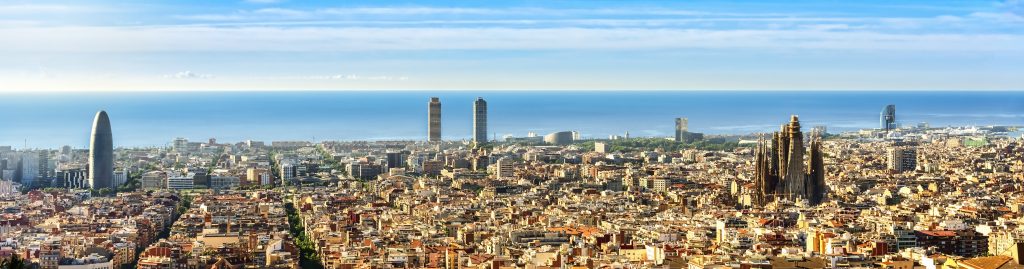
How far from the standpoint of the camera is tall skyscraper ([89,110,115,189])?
4125cm

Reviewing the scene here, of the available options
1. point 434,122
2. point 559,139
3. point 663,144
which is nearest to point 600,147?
point 663,144

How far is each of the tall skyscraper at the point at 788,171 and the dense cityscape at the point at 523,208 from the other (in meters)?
0.04

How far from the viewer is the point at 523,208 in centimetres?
3150

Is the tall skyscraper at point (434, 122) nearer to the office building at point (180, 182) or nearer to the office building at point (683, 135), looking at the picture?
the office building at point (683, 135)

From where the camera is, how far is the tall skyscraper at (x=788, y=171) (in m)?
30.8

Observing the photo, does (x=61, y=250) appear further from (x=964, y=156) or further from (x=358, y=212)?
(x=964, y=156)

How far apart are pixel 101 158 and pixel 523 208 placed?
1534cm

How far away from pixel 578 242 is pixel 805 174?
9.64m

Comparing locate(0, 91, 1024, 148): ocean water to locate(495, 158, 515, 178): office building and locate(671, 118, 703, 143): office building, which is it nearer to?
locate(671, 118, 703, 143): office building

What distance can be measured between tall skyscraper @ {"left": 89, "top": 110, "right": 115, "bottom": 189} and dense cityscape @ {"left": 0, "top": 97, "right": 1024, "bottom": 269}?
61mm

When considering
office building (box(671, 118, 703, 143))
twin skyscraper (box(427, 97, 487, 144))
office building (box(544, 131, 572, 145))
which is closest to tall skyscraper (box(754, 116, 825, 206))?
office building (box(671, 118, 703, 143))

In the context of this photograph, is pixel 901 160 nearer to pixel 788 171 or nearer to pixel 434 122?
pixel 788 171

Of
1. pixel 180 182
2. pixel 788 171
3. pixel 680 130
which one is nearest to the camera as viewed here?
pixel 788 171

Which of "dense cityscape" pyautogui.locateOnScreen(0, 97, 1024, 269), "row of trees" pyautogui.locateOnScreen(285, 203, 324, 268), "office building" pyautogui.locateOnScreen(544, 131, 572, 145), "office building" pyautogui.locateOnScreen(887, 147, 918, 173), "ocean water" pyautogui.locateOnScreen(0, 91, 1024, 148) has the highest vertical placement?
"ocean water" pyautogui.locateOnScreen(0, 91, 1024, 148)
